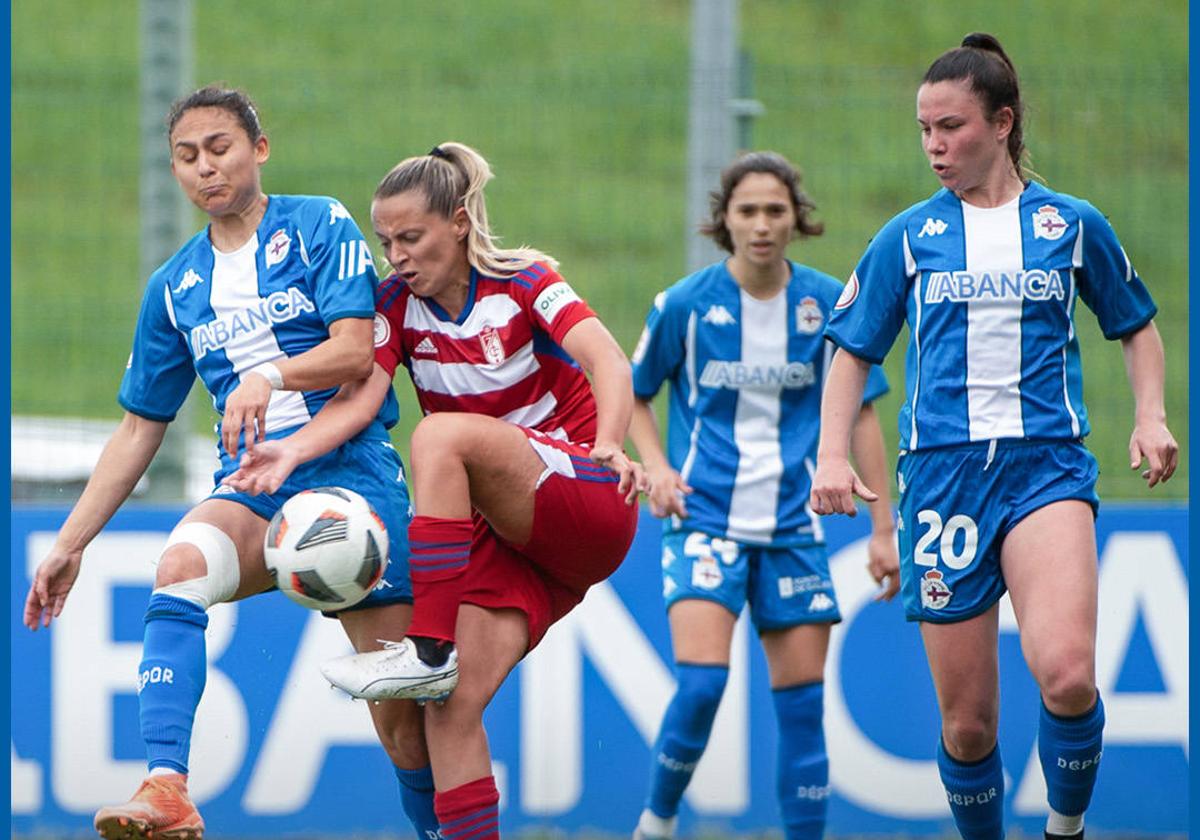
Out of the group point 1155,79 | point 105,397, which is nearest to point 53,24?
point 105,397

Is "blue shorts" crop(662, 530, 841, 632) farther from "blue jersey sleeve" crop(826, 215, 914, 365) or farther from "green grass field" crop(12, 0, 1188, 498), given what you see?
"green grass field" crop(12, 0, 1188, 498)

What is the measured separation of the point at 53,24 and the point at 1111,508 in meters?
8.10

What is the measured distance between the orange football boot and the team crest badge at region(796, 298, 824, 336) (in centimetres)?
286

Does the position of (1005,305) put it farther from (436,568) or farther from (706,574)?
(706,574)

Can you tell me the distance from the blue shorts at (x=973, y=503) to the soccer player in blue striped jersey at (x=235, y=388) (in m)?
Result: 1.36

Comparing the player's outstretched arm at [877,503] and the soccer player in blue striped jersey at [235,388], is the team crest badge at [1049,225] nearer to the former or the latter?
the player's outstretched arm at [877,503]

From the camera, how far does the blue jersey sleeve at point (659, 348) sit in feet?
20.3

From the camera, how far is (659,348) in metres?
6.21

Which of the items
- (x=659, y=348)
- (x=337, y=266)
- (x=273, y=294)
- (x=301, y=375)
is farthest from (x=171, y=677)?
(x=659, y=348)

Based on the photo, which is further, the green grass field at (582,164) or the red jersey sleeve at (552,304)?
the green grass field at (582,164)

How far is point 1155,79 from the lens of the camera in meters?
7.55

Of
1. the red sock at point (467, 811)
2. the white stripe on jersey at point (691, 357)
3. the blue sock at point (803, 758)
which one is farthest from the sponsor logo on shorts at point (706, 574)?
the red sock at point (467, 811)

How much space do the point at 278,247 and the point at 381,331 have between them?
0.34 meters

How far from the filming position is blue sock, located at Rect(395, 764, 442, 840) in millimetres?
4853
